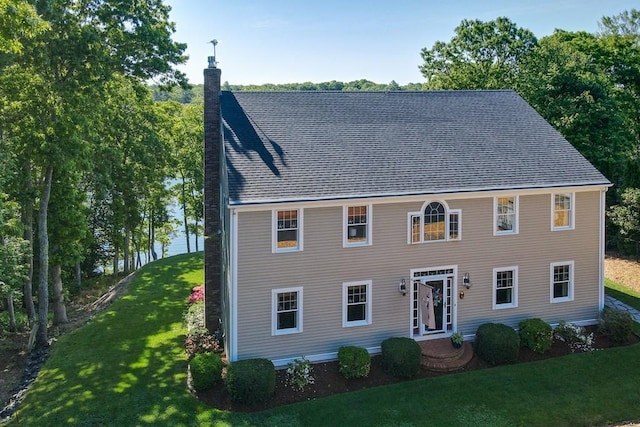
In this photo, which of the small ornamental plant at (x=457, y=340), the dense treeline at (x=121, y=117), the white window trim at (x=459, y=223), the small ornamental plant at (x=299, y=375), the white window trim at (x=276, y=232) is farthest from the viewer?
the dense treeline at (x=121, y=117)

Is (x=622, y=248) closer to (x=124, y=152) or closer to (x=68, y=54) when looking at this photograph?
(x=68, y=54)

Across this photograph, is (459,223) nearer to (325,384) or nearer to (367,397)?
(367,397)

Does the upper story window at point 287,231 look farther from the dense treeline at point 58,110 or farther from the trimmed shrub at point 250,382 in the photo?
the dense treeline at point 58,110

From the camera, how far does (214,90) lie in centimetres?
2052

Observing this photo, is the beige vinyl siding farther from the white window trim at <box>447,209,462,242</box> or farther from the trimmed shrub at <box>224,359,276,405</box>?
the trimmed shrub at <box>224,359,276,405</box>

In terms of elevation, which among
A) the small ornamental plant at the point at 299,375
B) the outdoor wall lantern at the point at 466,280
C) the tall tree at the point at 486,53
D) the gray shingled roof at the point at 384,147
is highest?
the tall tree at the point at 486,53

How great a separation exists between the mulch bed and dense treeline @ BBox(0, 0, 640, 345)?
10.9 meters

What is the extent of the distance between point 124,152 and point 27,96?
14.8m

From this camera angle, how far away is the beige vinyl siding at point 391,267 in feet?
55.9

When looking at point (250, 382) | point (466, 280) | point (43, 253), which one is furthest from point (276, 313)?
point (43, 253)

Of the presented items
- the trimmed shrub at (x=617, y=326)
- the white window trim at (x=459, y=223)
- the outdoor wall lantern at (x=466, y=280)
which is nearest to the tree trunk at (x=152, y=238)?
the white window trim at (x=459, y=223)

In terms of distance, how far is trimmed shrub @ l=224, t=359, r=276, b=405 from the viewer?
15438mm

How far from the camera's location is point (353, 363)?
16.8m

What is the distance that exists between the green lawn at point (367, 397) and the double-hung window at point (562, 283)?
252 cm
